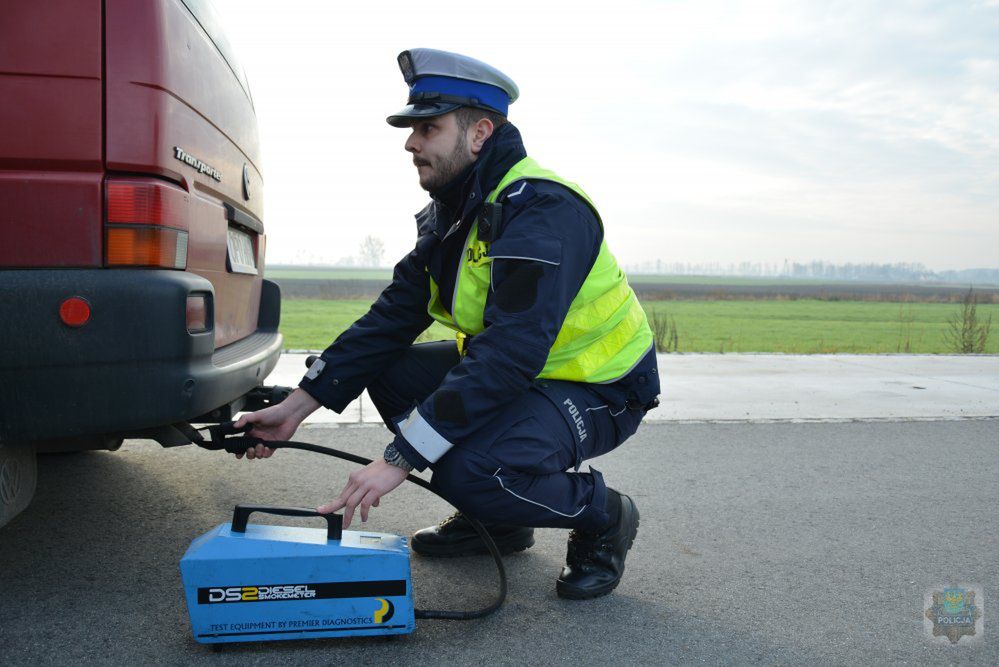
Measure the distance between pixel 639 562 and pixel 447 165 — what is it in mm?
1545

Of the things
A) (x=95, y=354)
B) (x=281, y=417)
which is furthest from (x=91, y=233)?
(x=281, y=417)

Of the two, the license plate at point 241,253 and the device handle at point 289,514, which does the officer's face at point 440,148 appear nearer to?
the license plate at point 241,253

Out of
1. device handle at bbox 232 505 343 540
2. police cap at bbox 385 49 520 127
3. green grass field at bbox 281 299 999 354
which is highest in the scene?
police cap at bbox 385 49 520 127

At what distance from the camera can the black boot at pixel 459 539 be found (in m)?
3.02

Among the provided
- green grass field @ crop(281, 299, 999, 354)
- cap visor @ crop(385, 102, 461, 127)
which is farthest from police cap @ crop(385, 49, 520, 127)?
green grass field @ crop(281, 299, 999, 354)

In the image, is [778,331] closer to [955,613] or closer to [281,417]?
[955,613]

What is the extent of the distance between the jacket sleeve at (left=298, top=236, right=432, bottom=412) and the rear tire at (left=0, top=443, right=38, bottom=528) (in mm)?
847

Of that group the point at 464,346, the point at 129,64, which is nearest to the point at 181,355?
the point at 129,64

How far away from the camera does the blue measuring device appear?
2.16 m

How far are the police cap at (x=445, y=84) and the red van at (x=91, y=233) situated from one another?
2.25ft

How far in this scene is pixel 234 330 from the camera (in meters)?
3.38

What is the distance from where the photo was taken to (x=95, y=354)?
223 centimetres

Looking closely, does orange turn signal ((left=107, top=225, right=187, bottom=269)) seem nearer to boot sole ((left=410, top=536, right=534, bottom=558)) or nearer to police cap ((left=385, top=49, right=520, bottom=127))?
police cap ((left=385, top=49, right=520, bottom=127))

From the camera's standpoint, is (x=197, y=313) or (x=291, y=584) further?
(x=197, y=313)
